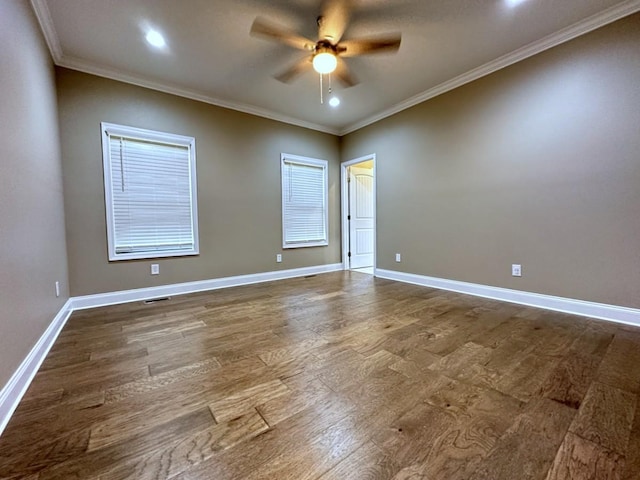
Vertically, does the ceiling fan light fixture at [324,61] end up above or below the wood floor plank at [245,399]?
above

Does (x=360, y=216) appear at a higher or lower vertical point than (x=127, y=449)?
higher

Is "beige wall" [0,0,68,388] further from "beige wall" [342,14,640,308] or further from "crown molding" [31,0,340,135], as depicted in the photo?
"beige wall" [342,14,640,308]

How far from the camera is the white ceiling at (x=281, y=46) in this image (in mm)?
2271

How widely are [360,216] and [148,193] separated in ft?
12.3

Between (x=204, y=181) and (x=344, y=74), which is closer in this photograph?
(x=344, y=74)

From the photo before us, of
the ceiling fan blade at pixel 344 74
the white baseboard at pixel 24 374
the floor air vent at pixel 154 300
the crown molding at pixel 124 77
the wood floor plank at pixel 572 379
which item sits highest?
the crown molding at pixel 124 77

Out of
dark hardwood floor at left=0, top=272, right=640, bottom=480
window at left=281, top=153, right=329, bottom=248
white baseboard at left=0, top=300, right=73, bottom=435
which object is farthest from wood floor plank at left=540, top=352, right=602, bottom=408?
window at left=281, top=153, right=329, bottom=248

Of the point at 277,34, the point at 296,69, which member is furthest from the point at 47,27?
the point at 296,69

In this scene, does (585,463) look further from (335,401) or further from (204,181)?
(204,181)

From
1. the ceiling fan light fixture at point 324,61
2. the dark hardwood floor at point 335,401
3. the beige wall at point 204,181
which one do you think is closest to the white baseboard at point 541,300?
the dark hardwood floor at point 335,401

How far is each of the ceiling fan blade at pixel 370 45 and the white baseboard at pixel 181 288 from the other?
3245mm

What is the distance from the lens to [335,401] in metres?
1.45

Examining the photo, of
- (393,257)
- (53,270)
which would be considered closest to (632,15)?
(393,257)

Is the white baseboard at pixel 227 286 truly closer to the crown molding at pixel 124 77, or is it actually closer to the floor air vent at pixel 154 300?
the floor air vent at pixel 154 300
